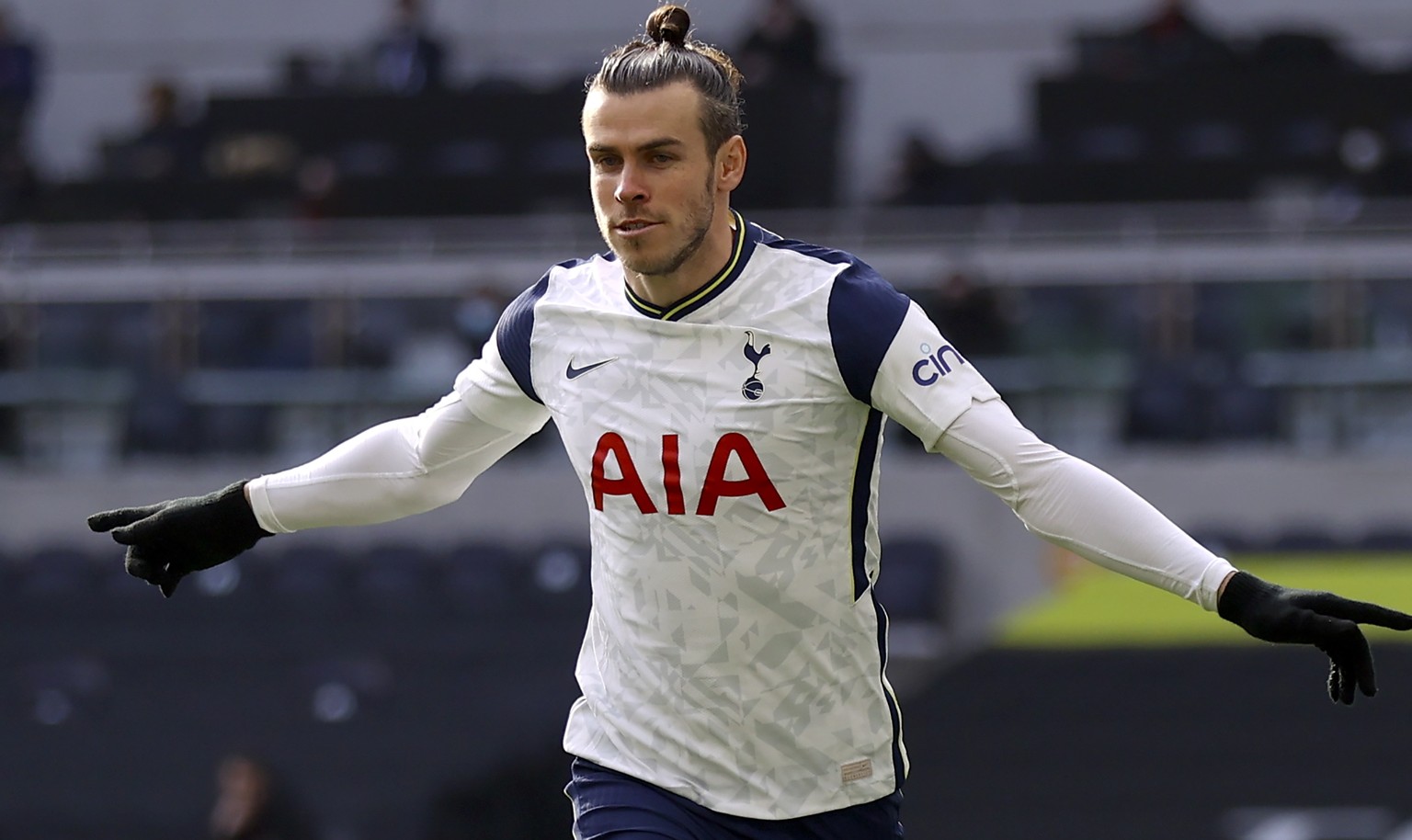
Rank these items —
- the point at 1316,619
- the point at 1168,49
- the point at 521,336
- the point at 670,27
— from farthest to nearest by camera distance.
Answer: the point at 1168,49 → the point at 521,336 → the point at 670,27 → the point at 1316,619

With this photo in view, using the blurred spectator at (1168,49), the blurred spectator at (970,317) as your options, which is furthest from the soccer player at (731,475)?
the blurred spectator at (1168,49)

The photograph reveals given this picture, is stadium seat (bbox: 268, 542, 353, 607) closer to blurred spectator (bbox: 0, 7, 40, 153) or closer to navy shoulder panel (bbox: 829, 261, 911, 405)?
blurred spectator (bbox: 0, 7, 40, 153)

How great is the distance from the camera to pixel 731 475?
3.52 m

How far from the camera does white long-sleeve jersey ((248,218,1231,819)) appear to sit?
3461 millimetres

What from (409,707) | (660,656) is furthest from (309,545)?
(660,656)

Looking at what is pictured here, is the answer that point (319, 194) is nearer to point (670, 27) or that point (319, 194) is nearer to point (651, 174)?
point (670, 27)

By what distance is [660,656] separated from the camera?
359 cm

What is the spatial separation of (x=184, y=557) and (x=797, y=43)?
953 centimetres

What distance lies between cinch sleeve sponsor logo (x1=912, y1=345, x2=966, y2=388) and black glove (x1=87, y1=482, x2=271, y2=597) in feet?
4.56

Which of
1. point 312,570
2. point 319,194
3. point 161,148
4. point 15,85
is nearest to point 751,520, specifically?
point 312,570

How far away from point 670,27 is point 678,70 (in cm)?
12

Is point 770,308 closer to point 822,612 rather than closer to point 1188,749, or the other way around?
point 822,612

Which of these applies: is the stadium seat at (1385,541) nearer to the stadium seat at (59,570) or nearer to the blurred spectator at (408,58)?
the stadium seat at (59,570)

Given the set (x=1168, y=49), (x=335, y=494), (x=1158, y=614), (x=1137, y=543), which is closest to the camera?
(x=1137, y=543)
